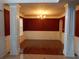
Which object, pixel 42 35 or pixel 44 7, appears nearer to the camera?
pixel 44 7

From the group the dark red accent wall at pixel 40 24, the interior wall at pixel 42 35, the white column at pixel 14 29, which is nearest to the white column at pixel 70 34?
the white column at pixel 14 29

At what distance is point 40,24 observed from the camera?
1184 centimetres

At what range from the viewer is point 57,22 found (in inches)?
465

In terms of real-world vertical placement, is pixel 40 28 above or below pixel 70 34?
above

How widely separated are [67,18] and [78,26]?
26.4 inches

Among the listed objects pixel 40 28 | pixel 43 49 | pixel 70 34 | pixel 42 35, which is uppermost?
pixel 40 28

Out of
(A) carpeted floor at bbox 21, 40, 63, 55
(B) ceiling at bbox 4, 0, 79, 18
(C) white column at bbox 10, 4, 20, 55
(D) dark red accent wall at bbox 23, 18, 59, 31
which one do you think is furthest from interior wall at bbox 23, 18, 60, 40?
(C) white column at bbox 10, 4, 20, 55

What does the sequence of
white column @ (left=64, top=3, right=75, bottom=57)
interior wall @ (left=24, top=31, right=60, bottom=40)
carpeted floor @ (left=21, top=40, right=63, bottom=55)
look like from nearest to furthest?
1. white column @ (left=64, top=3, right=75, bottom=57)
2. carpeted floor @ (left=21, top=40, right=63, bottom=55)
3. interior wall @ (left=24, top=31, right=60, bottom=40)

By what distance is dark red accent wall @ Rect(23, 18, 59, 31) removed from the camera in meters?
11.8

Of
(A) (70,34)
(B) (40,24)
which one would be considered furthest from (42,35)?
(A) (70,34)

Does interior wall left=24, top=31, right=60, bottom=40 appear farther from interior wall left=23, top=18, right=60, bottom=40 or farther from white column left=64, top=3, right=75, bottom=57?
white column left=64, top=3, right=75, bottom=57

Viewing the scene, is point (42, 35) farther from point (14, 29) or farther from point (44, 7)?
point (14, 29)

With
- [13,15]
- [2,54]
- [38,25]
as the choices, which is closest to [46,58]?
[2,54]

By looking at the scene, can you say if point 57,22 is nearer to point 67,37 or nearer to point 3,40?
point 67,37
